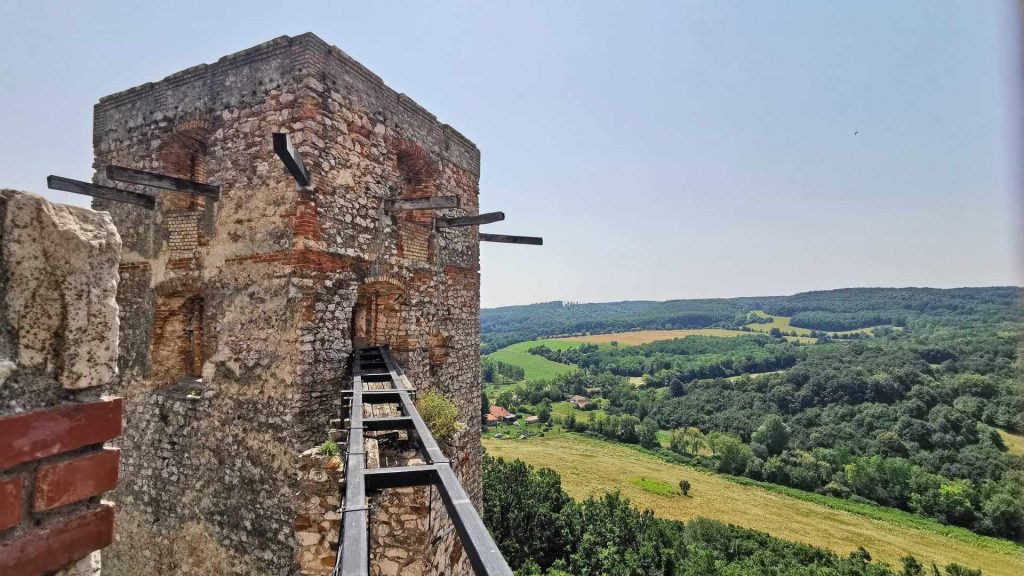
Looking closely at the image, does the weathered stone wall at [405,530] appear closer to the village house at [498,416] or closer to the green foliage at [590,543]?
the green foliage at [590,543]

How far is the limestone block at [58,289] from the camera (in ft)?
5.02

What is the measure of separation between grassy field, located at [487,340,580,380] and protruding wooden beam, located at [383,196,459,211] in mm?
115382

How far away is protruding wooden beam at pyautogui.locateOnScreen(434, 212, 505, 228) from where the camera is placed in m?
6.98

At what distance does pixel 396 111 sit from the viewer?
7.35m

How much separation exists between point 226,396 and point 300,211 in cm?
267

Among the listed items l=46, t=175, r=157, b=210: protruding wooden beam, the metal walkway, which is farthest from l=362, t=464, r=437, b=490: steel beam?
l=46, t=175, r=157, b=210: protruding wooden beam

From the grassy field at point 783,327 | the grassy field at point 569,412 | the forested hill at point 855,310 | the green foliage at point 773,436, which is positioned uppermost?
the forested hill at point 855,310

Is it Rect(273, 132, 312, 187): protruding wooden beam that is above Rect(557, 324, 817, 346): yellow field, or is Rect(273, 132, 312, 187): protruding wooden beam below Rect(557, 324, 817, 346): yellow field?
above

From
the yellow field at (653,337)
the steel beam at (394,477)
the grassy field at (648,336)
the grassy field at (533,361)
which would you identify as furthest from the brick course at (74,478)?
the grassy field at (648,336)

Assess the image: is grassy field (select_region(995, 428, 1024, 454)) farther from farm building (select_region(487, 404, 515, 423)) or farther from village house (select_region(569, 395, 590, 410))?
farm building (select_region(487, 404, 515, 423))

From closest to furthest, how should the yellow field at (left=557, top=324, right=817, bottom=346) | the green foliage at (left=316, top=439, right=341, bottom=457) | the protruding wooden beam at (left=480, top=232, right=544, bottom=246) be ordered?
the green foliage at (left=316, top=439, right=341, bottom=457)
the protruding wooden beam at (left=480, top=232, right=544, bottom=246)
the yellow field at (left=557, top=324, right=817, bottom=346)

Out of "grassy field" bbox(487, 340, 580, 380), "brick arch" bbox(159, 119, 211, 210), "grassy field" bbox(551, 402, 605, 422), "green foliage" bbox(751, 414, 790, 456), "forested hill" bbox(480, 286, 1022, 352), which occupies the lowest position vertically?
"grassy field" bbox(551, 402, 605, 422)

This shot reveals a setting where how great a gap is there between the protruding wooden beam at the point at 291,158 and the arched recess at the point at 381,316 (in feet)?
7.44

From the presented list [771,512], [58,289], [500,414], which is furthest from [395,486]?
[500,414]
